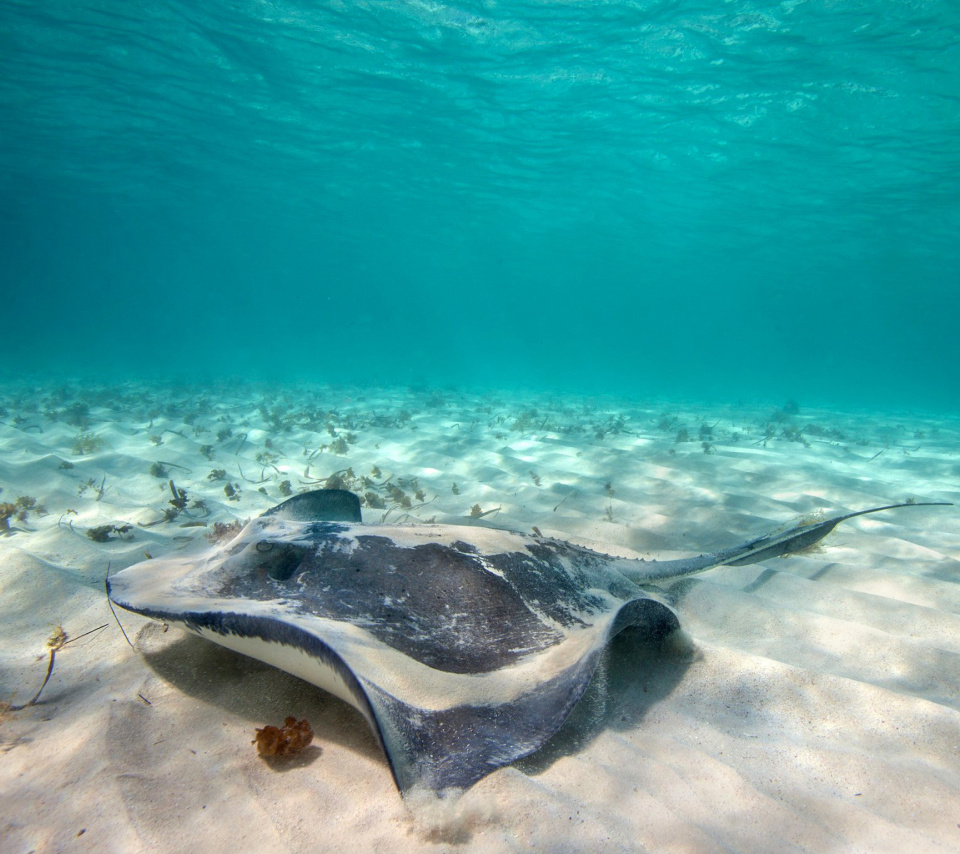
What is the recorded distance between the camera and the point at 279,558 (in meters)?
2.60

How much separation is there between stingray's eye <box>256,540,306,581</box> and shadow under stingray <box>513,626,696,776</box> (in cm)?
143

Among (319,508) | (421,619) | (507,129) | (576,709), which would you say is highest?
(507,129)

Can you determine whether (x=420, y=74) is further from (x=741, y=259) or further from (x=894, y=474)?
(x=741, y=259)

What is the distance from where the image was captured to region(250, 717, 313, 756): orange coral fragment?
1.87 m

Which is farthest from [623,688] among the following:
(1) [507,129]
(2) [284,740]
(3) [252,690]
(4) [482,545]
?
(1) [507,129]

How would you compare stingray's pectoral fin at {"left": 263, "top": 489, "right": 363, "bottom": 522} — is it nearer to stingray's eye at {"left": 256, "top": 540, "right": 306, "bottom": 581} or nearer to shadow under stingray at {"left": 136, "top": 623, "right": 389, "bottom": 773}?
stingray's eye at {"left": 256, "top": 540, "right": 306, "bottom": 581}

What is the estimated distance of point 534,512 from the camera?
5805 mm

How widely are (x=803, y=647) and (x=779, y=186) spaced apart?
100ft

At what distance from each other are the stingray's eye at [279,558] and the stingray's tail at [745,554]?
225 cm

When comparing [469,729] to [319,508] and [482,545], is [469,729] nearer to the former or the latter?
[482,545]

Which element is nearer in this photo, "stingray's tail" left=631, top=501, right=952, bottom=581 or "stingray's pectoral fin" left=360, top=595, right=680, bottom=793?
"stingray's pectoral fin" left=360, top=595, right=680, bottom=793

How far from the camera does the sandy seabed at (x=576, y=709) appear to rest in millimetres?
1622

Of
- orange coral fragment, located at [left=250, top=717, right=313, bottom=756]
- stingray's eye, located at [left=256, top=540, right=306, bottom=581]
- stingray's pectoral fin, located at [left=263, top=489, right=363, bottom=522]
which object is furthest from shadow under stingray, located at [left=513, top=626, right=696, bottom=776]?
stingray's pectoral fin, located at [left=263, top=489, right=363, bottom=522]

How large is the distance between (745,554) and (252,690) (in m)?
3.23
